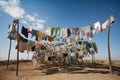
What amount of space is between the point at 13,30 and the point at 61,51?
36.2 feet

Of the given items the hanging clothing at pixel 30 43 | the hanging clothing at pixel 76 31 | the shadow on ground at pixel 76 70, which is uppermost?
the hanging clothing at pixel 76 31

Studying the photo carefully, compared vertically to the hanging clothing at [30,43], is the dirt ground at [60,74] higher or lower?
lower

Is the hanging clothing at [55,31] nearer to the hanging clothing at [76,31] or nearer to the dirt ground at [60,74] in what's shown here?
the hanging clothing at [76,31]

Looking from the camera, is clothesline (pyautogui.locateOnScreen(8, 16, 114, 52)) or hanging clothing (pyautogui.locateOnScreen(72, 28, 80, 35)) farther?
hanging clothing (pyautogui.locateOnScreen(72, 28, 80, 35))

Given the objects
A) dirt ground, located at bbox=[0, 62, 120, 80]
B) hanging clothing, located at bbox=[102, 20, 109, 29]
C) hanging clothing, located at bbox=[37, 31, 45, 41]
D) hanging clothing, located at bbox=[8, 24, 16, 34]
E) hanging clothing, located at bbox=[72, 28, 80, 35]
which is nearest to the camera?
dirt ground, located at bbox=[0, 62, 120, 80]

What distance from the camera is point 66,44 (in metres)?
24.8

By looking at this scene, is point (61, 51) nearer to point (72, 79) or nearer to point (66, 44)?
point (66, 44)

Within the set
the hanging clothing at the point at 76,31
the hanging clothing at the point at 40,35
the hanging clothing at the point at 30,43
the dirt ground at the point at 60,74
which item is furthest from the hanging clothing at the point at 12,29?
the hanging clothing at the point at 76,31

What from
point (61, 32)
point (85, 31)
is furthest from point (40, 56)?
point (85, 31)

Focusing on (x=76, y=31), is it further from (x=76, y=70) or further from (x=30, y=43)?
(x=30, y=43)

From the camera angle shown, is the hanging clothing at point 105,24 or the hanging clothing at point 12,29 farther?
the hanging clothing at point 12,29

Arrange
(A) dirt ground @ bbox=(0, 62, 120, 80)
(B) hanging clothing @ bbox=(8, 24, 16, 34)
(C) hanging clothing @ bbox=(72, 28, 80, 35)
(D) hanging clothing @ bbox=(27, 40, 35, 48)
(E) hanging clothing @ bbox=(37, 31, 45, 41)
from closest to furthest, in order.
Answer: (A) dirt ground @ bbox=(0, 62, 120, 80) < (B) hanging clothing @ bbox=(8, 24, 16, 34) < (C) hanging clothing @ bbox=(72, 28, 80, 35) < (E) hanging clothing @ bbox=(37, 31, 45, 41) < (D) hanging clothing @ bbox=(27, 40, 35, 48)

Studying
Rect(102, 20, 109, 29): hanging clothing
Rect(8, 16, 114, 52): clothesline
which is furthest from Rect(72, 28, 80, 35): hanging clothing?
Rect(102, 20, 109, 29): hanging clothing

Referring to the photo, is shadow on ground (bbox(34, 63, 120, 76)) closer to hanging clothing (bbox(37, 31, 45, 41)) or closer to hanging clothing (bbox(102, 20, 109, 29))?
hanging clothing (bbox(37, 31, 45, 41))
